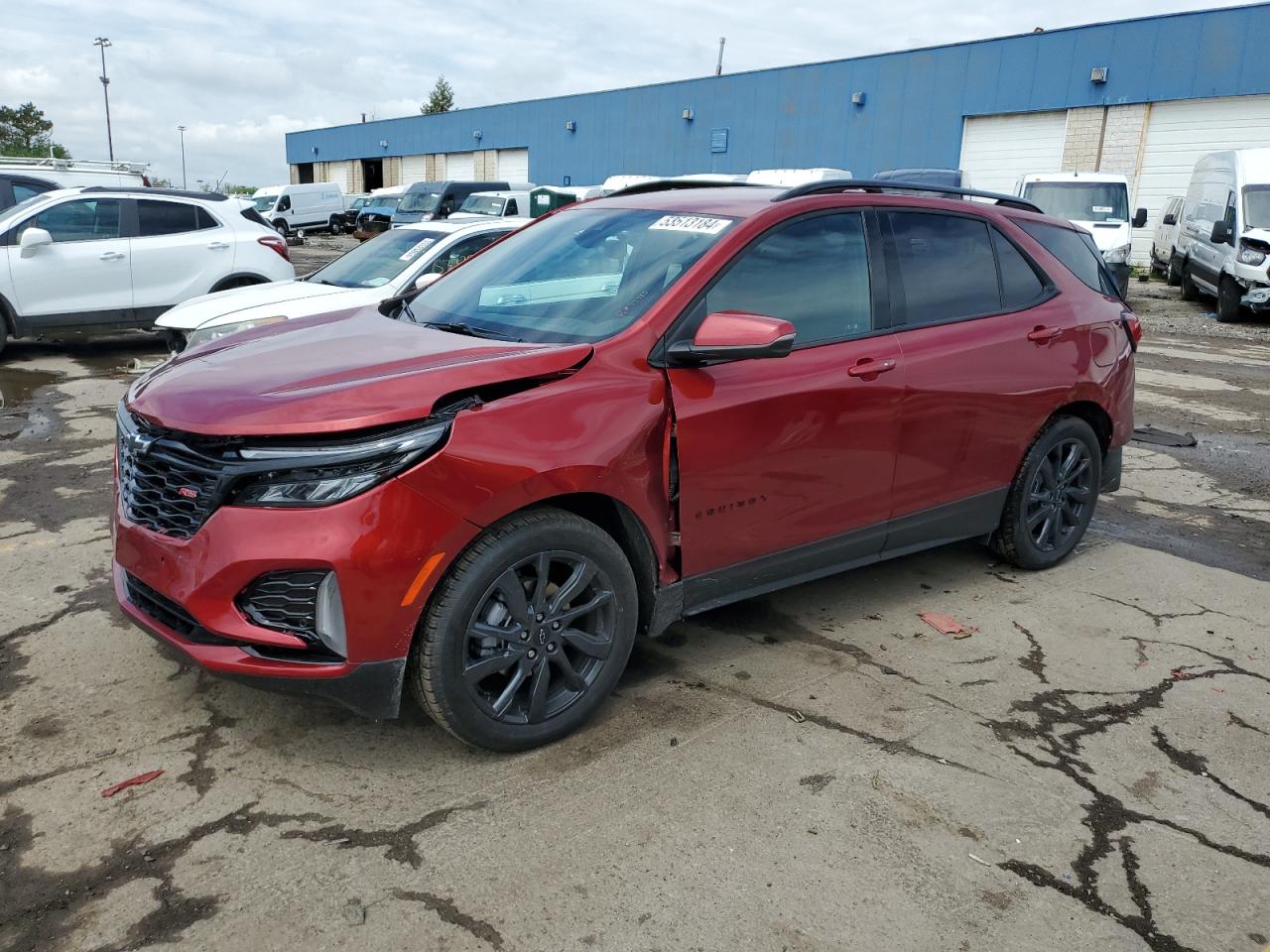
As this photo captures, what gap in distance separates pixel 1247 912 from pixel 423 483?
2.39m

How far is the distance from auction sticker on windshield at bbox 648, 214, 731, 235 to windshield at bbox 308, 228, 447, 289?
4.70 m

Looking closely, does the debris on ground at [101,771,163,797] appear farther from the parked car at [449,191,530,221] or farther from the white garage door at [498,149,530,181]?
the white garage door at [498,149,530,181]

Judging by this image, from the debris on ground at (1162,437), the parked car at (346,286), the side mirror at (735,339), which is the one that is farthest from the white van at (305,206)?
the side mirror at (735,339)

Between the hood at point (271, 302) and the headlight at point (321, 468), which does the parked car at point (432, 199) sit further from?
the headlight at point (321, 468)

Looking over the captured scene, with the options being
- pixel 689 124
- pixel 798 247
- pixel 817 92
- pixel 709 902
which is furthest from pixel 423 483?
pixel 689 124

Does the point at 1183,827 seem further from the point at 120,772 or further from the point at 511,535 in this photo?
the point at 120,772

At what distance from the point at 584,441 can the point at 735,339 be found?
0.60 meters

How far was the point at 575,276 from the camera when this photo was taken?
378 cm

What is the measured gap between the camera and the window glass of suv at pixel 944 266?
4098 mm

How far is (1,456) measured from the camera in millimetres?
6711

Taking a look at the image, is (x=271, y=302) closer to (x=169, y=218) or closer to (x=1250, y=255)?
(x=169, y=218)

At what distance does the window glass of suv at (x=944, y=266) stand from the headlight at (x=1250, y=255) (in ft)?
41.9

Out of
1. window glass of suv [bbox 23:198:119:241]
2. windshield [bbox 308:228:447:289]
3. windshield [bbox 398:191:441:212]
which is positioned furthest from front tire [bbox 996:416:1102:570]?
windshield [bbox 398:191:441:212]

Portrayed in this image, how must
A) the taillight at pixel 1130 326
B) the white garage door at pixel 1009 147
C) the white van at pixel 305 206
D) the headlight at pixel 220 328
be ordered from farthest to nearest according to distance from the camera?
1. the white van at pixel 305 206
2. the white garage door at pixel 1009 147
3. the headlight at pixel 220 328
4. the taillight at pixel 1130 326
